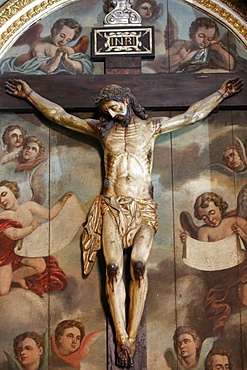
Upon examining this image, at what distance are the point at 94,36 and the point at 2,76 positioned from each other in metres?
0.86

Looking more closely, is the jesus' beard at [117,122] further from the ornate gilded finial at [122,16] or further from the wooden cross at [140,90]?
the ornate gilded finial at [122,16]

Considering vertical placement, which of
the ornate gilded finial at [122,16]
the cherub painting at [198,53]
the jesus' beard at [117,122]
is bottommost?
the jesus' beard at [117,122]

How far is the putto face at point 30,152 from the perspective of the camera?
27.8ft

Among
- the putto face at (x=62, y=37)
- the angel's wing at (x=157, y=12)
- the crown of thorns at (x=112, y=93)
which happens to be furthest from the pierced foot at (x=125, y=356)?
the angel's wing at (x=157, y=12)

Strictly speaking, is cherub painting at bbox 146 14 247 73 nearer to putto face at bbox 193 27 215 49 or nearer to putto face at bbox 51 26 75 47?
putto face at bbox 193 27 215 49

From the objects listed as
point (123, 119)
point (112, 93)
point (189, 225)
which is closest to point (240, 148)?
point (189, 225)

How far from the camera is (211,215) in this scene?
27.3 ft

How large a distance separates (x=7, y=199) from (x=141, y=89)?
1.45m

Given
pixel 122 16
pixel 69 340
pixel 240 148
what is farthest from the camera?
pixel 122 16

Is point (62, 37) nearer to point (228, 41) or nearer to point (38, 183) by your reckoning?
point (38, 183)

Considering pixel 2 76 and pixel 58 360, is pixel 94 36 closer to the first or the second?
pixel 2 76

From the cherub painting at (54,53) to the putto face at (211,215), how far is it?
61.0 inches

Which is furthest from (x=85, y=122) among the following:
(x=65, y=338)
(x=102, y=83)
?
(x=65, y=338)

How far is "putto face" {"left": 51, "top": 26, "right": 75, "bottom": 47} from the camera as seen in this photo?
8797mm
